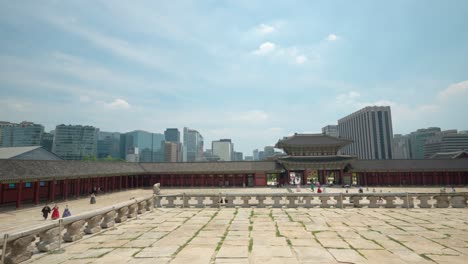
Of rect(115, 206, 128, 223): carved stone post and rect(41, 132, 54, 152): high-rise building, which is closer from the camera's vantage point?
rect(115, 206, 128, 223): carved stone post

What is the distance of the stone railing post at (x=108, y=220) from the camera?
36.0 ft

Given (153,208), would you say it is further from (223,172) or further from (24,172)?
(223,172)

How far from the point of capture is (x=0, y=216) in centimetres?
1809

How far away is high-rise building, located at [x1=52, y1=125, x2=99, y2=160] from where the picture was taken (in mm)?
126062

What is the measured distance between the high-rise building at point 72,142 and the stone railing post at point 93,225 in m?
131

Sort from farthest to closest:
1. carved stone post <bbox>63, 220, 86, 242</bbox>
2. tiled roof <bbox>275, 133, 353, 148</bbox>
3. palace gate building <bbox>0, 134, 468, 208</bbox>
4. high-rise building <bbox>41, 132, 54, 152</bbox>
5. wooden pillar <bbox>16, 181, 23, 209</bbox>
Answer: high-rise building <bbox>41, 132, 54, 152</bbox> < tiled roof <bbox>275, 133, 353, 148</bbox> < palace gate building <bbox>0, 134, 468, 208</bbox> < wooden pillar <bbox>16, 181, 23, 209</bbox> < carved stone post <bbox>63, 220, 86, 242</bbox>

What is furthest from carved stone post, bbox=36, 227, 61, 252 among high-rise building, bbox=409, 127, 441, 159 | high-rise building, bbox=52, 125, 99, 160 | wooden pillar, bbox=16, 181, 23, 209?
high-rise building, bbox=409, 127, 441, 159

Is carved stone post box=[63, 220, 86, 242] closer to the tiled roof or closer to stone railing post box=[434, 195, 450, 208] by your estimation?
stone railing post box=[434, 195, 450, 208]

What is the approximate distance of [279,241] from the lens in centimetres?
864

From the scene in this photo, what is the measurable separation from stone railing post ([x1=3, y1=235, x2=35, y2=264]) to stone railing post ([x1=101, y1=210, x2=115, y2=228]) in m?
3.67

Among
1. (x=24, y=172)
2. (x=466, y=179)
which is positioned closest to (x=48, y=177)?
(x=24, y=172)

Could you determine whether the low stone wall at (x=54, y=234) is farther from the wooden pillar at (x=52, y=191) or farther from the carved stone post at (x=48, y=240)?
the wooden pillar at (x=52, y=191)

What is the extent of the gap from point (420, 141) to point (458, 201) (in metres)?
185

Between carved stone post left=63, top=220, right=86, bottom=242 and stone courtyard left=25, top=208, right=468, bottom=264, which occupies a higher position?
carved stone post left=63, top=220, right=86, bottom=242
